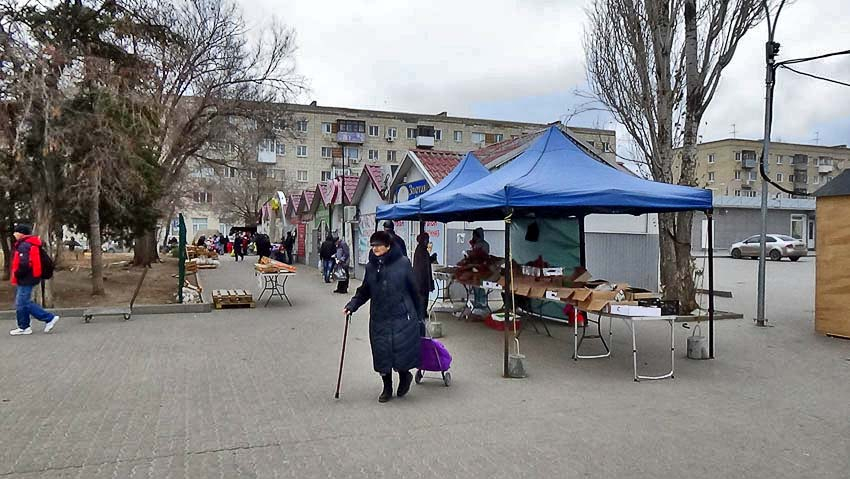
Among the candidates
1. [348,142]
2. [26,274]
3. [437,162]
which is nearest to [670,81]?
[437,162]

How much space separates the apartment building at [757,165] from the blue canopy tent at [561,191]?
205ft

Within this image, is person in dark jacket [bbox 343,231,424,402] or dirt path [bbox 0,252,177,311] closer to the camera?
person in dark jacket [bbox 343,231,424,402]

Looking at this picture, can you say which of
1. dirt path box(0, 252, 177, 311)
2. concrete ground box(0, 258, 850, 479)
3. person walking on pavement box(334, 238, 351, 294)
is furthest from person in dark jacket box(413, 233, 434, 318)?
person walking on pavement box(334, 238, 351, 294)

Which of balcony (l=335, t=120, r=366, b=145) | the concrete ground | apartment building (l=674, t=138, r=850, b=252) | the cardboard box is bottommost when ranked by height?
the concrete ground

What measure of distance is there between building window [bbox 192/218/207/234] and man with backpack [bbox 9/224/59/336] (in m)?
61.5

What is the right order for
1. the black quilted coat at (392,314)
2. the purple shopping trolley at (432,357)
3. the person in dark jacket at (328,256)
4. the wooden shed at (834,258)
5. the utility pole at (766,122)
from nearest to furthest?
the black quilted coat at (392,314)
the purple shopping trolley at (432,357)
the wooden shed at (834,258)
the utility pole at (766,122)
the person in dark jacket at (328,256)

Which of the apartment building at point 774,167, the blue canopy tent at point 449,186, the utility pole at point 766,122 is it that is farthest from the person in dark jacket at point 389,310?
the apartment building at point 774,167

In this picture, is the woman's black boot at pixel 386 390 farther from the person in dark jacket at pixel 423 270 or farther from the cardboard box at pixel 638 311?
the person in dark jacket at pixel 423 270

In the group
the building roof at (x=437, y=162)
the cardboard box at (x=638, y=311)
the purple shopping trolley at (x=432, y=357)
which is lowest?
the purple shopping trolley at (x=432, y=357)

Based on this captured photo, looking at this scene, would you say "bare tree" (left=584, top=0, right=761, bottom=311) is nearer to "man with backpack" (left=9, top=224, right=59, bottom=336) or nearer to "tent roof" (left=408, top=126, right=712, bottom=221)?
"tent roof" (left=408, top=126, right=712, bottom=221)

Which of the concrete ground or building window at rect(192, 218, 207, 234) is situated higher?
building window at rect(192, 218, 207, 234)

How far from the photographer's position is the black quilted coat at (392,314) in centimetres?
629

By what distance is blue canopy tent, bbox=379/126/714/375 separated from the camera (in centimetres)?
760

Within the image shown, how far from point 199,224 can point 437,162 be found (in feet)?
191
